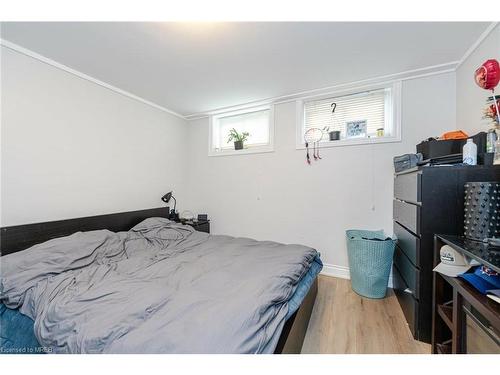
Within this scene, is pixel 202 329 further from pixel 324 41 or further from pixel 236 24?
pixel 324 41

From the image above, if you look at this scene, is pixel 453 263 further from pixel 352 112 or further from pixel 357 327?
pixel 352 112

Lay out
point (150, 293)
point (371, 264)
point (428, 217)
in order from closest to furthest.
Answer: point (150, 293) → point (428, 217) → point (371, 264)

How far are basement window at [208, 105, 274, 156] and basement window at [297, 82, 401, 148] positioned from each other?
19.5 inches

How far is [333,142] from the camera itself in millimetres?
2693

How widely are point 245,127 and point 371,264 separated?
2.55m

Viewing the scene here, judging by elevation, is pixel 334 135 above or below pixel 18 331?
above

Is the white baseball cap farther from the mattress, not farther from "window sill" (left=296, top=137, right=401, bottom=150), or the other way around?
"window sill" (left=296, top=137, right=401, bottom=150)

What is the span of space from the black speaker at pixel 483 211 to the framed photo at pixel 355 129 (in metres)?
1.55

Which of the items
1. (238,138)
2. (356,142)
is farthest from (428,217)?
(238,138)

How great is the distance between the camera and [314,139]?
110 inches

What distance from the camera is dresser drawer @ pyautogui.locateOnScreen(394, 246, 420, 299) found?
60.6 inches
